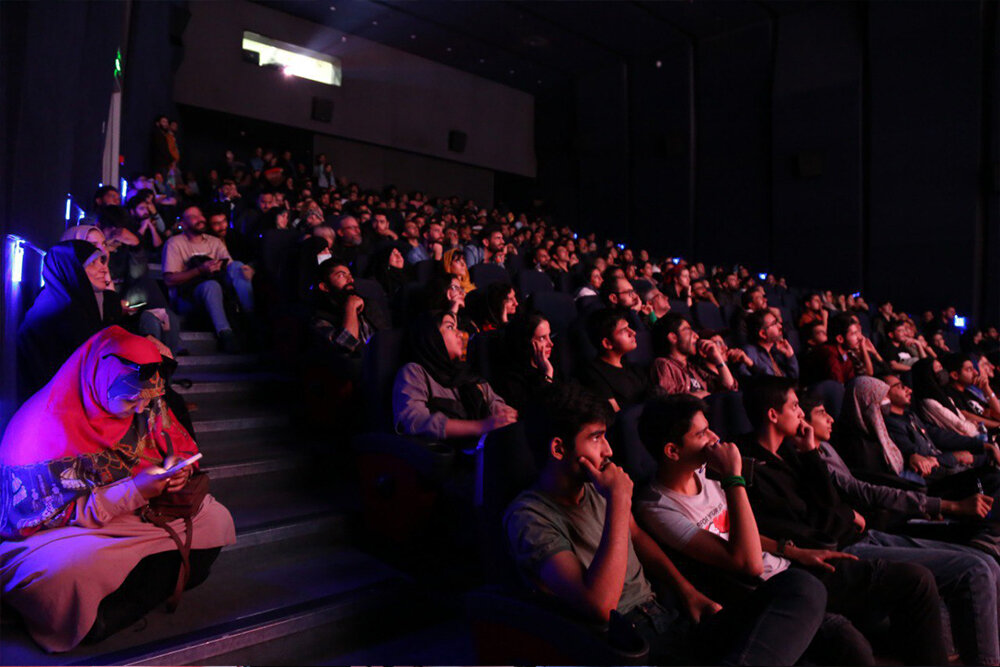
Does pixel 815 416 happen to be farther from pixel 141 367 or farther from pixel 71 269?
pixel 71 269

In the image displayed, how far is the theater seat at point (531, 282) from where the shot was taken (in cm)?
377

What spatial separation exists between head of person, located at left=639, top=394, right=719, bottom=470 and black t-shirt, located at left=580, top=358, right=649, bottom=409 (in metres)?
0.83

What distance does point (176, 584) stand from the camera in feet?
4.72

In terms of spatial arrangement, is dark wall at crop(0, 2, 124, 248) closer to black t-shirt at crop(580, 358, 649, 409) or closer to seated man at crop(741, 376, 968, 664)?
black t-shirt at crop(580, 358, 649, 409)

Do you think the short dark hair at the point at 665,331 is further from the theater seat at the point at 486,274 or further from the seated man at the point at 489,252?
the seated man at the point at 489,252

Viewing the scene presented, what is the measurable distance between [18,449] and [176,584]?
0.45 metres

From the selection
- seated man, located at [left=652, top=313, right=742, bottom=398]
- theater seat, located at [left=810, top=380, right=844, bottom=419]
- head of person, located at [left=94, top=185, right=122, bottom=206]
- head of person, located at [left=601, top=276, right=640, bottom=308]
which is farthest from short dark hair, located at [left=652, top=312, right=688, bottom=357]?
head of person, located at [left=94, top=185, right=122, bottom=206]

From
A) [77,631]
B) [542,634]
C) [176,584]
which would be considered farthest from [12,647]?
[542,634]

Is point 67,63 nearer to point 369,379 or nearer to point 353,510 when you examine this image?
point 369,379

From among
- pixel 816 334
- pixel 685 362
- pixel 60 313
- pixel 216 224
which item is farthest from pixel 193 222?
pixel 816 334

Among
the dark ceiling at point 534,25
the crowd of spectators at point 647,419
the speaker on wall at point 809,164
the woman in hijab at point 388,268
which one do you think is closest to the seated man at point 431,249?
the crowd of spectators at point 647,419

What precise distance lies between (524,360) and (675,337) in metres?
0.80

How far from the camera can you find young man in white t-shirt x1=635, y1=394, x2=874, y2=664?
1.28 meters

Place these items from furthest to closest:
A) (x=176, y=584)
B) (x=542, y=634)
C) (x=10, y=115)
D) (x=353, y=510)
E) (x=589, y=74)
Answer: (x=589, y=74) → (x=353, y=510) → (x=10, y=115) → (x=176, y=584) → (x=542, y=634)
